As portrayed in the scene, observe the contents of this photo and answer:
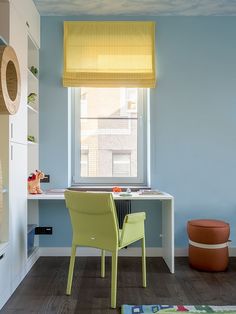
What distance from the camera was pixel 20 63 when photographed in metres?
2.65

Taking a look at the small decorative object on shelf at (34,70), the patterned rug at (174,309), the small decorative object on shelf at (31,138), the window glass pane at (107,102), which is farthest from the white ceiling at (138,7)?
the patterned rug at (174,309)

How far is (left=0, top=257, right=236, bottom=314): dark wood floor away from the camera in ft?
7.39

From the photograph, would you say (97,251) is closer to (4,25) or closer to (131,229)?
(131,229)

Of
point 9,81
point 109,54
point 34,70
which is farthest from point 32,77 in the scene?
point 9,81

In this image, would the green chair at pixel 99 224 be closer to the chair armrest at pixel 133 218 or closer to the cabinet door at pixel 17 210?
the chair armrest at pixel 133 218

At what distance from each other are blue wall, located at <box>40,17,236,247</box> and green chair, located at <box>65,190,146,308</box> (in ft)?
3.49

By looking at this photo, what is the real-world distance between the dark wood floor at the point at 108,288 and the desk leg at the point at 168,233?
0.32 ft

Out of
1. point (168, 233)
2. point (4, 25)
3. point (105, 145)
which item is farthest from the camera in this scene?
point (105, 145)

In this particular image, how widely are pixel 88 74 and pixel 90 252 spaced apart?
192 centimetres

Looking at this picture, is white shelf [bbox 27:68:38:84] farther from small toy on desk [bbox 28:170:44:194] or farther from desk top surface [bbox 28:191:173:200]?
desk top surface [bbox 28:191:173:200]

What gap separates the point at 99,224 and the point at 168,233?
3.24ft

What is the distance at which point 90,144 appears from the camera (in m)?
3.57

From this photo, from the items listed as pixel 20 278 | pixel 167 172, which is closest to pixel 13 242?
pixel 20 278

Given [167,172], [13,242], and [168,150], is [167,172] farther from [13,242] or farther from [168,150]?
[13,242]
